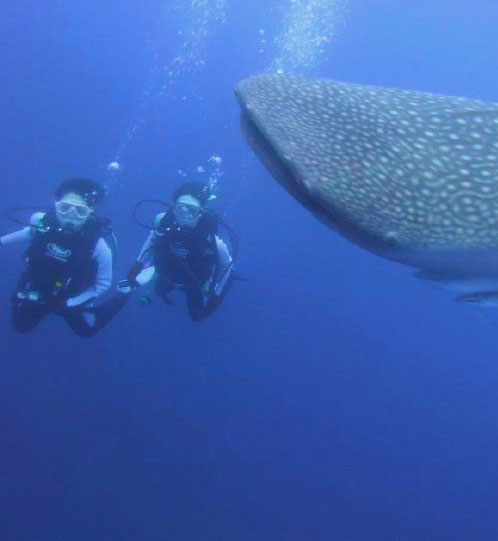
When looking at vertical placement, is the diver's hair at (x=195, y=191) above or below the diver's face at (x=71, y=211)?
above

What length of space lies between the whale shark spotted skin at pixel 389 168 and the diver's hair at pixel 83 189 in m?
4.48

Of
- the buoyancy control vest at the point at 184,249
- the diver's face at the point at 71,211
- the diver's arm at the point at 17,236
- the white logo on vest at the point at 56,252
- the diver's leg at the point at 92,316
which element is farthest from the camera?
the diver's leg at the point at 92,316

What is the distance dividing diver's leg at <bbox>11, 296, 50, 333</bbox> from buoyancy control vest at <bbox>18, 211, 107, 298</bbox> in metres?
0.29

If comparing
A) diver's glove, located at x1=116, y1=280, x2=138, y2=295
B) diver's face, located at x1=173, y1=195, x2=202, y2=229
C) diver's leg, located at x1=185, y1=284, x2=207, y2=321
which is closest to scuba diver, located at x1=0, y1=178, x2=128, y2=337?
diver's glove, located at x1=116, y1=280, x2=138, y2=295

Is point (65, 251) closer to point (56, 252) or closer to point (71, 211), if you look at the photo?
point (56, 252)

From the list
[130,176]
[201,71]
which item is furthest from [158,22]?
[130,176]

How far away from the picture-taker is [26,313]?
744 cm

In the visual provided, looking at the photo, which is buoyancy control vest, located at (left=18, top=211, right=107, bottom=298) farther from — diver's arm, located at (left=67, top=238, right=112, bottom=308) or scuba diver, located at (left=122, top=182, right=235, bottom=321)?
scuba diver, located at (left=122, top=182, right=235, bottom=321)

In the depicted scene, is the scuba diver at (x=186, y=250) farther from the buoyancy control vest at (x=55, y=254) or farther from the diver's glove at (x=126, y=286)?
the buoyancy control vest at (x=55, y=254)

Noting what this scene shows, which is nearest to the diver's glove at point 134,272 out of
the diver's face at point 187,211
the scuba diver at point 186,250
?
the scuba diver at point 186,250

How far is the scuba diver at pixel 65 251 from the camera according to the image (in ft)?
21.8

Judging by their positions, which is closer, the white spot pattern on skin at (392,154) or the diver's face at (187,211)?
the white spot pattern on skin at (392,154)

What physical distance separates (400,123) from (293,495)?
10182 millimetres

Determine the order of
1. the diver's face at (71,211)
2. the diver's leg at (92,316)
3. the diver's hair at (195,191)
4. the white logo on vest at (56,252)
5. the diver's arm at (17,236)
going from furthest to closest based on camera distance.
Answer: the diver's leg at (92,316)
the diver's hair at (195,191)
the diver's arm at (17,236)
the white logo on vest at (56,252)
the diver's face at (71,211)
